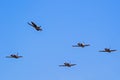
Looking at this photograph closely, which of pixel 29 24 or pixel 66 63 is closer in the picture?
pixel 29 24

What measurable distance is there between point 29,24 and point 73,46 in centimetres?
2421

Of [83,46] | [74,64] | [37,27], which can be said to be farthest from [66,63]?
[37,27]

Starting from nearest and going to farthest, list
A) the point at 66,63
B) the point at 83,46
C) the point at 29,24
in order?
the point at 29,24 → the point at 83,46 → the point at 66,63

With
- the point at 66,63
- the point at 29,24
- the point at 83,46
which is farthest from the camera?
the point at 66,63

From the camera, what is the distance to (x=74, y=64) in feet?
613

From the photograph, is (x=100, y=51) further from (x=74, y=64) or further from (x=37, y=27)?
→ (x=37, y=27)

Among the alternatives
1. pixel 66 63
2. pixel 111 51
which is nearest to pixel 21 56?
pixel 66 63

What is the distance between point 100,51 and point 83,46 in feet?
32.9

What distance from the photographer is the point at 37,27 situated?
156m

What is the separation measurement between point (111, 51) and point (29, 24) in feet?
113

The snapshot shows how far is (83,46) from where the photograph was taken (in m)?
171

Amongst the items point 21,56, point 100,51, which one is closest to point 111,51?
point 100,51

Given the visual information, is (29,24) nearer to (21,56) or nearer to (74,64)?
(21,56)

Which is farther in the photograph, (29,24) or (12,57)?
(12,57)
